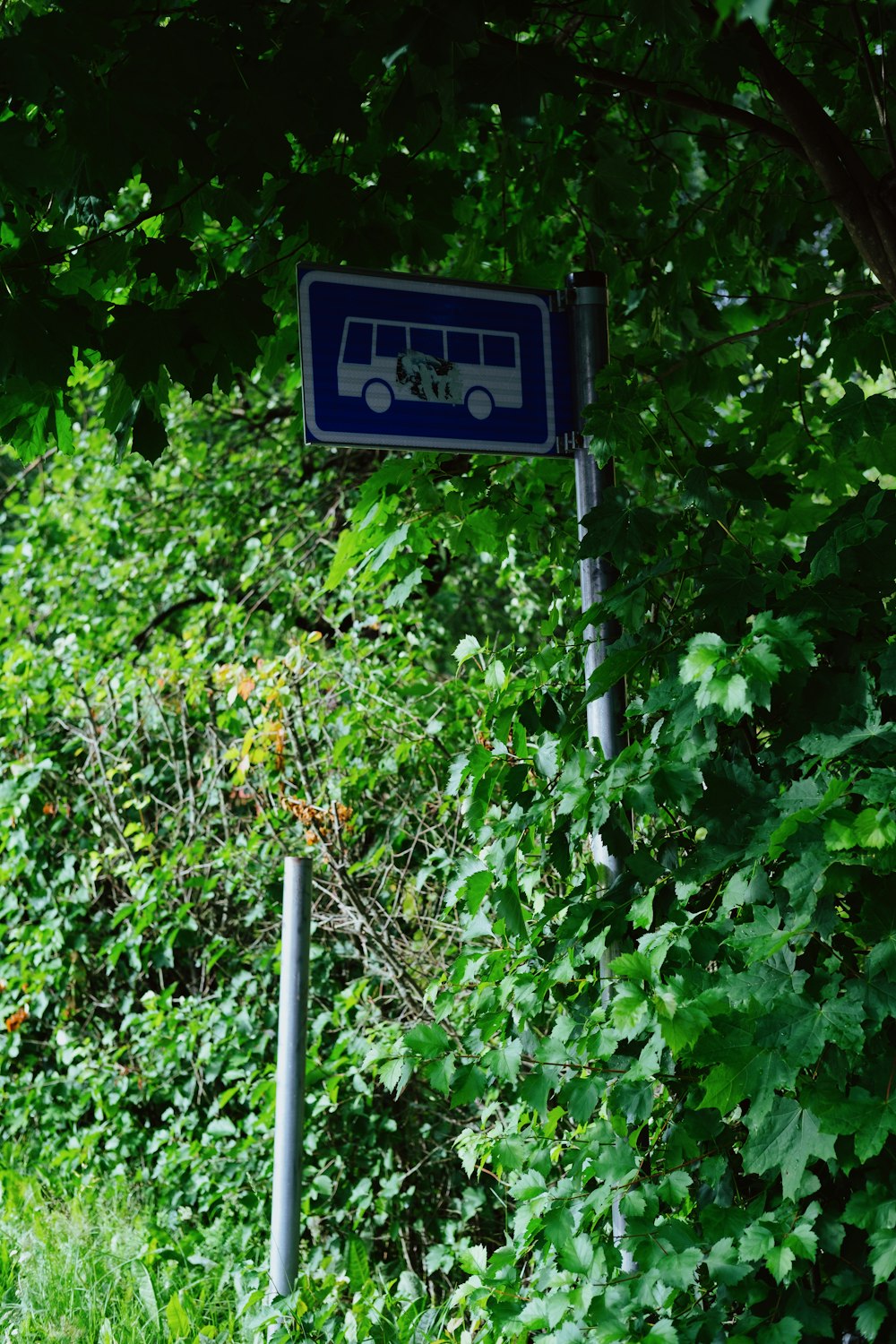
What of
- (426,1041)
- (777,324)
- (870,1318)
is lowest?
(870,1318)

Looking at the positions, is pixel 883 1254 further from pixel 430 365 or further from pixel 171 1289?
pixel 171 1289

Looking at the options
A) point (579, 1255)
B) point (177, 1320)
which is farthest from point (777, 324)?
point (177, 1320)

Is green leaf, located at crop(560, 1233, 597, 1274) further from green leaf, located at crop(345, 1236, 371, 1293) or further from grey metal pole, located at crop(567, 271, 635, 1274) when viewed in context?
green leaf, located at crop(345, 1236, 371, 1293)

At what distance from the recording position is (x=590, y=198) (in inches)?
120

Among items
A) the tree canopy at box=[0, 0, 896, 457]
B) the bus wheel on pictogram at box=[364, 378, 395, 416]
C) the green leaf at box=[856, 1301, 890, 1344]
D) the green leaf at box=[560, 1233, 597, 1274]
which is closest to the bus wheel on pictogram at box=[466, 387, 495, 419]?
the bus wheel on pictogram at box=[364, 378, 395, 416]

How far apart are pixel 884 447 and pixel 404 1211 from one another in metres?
2.42

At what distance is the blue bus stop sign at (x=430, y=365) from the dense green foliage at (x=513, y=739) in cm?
16

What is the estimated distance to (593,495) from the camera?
226 cm

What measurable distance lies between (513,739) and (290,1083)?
1018mm

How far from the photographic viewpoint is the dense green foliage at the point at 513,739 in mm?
1754

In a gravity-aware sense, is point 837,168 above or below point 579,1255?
above

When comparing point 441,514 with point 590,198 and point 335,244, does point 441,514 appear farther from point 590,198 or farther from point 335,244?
point 590,198

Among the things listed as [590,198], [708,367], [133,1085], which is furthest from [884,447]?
[133,1085]

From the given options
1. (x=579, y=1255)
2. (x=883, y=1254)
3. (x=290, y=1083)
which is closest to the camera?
(x=883, y=1254)
